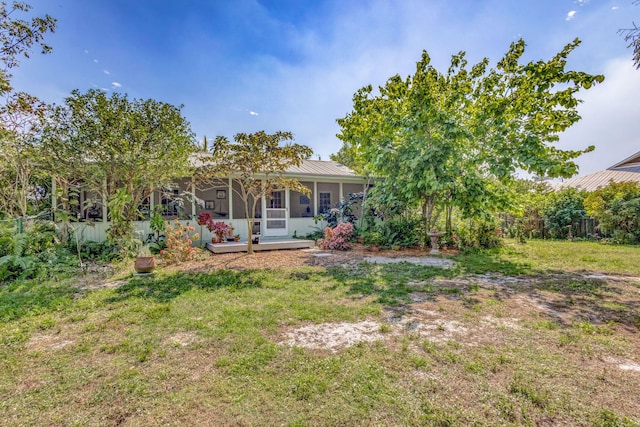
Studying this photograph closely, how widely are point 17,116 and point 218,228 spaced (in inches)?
218

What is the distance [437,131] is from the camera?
8039 mm

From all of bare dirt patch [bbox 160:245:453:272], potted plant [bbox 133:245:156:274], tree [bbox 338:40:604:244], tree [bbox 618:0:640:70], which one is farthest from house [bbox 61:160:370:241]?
tree [bbox 618:0:640:70]

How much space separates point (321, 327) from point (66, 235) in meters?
8.20

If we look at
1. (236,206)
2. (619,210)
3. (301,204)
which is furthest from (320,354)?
(619,210)

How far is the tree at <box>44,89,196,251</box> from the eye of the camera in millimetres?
6797

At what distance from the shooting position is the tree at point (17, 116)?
507 cm

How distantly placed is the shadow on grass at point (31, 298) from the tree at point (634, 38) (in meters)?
7.94

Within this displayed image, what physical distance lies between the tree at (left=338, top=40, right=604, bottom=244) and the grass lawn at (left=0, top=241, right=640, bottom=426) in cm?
361

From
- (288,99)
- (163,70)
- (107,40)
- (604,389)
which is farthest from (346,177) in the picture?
(604,389)

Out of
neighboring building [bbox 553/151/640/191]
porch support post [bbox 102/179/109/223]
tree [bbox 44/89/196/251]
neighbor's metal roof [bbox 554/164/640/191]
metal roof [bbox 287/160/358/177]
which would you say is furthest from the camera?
neighbor's metal roof [bbox 554/164/640/191]

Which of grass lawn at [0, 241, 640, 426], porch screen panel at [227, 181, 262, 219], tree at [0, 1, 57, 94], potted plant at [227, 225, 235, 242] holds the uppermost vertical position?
tree at [0, 1, 57, 94]

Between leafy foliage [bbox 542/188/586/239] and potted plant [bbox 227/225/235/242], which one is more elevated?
leafy foliage [bbox 542/188/586/239]

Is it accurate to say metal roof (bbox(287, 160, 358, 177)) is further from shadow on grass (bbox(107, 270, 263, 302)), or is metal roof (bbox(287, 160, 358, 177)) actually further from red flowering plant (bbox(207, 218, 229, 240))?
shadow on grass (bbox(107, 270, 263, 302))

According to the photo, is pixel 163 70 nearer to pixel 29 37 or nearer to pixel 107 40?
pixel 107 40
